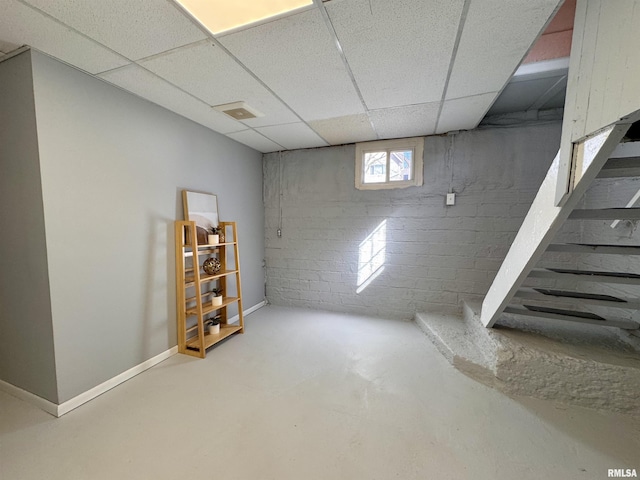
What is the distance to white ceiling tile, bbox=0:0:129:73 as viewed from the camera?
1242mm

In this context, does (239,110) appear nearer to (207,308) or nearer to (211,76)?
(211,76)

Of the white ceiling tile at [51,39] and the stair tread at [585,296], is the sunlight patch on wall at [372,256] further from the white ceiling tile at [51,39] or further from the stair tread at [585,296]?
the white ceiling tile at [51,39]

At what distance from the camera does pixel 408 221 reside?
10.3 ft

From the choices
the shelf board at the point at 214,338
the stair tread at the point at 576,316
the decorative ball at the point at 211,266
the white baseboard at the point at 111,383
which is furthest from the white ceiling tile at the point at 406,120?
the white baseboard at the point at 111,383

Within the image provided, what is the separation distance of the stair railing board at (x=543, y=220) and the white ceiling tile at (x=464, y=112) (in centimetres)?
106

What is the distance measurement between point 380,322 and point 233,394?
197cm

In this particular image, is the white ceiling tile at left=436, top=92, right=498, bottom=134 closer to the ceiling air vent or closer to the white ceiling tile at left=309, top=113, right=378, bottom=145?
the white ceiling tile at left=309, top=113, right=378, bottom=145

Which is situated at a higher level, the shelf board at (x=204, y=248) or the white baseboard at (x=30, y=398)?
the shelf board at (x=204, y=248)

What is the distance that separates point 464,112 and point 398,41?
1329mm

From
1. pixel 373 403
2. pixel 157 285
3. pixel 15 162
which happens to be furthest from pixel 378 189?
pixel 15 162

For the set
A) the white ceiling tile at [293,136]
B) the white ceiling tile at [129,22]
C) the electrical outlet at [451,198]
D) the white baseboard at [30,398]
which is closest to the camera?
the white ceiling tile at [129,22]

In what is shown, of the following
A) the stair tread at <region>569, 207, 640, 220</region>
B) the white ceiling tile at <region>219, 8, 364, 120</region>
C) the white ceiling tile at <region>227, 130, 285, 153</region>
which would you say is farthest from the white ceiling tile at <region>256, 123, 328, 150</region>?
the stair tread at <region>569, 207, 640, 220</region>

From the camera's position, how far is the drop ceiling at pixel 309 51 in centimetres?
124

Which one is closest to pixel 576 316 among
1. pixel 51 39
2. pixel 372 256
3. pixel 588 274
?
pixel 588 274
